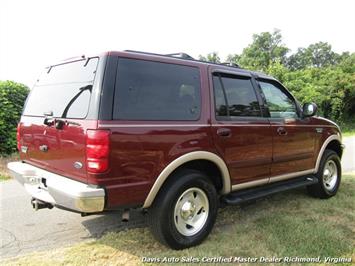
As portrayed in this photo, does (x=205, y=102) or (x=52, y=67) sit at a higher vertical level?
(x=52, y=67)

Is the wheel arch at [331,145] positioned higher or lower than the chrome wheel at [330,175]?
higher

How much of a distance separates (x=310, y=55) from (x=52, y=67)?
67.5 metres

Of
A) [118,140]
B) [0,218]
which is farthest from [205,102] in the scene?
[0,218]

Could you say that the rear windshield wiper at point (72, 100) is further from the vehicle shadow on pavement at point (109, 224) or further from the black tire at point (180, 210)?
the vehicle shadow on pavement at point (109, 224)

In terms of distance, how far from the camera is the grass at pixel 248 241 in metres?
3.89

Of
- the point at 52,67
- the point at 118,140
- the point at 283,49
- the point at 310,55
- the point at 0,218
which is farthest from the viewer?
the point at 310,55

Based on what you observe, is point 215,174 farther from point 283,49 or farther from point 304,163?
point 283,49

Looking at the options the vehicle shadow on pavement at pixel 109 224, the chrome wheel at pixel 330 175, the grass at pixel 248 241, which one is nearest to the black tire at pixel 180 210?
the grass at pixel 248 241

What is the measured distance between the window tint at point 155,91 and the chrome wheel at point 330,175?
317 cm

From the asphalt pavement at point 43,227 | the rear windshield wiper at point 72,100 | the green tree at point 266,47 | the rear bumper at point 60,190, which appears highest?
the green tree at point 266,47

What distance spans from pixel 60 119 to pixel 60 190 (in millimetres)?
726

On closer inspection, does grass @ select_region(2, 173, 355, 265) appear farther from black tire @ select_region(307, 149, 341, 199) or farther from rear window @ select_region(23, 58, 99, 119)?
rear window @ select_region(23, 58, 99, 119)

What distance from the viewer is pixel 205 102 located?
425 centimetres

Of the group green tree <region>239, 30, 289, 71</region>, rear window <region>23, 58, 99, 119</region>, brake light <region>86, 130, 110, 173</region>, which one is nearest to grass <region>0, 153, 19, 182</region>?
rear window <region>23, 58, 99, 119</region>
